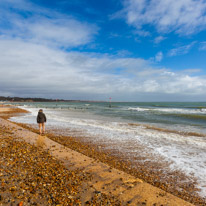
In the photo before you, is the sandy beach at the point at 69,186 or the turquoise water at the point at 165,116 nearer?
the sandy beach at the point at 69,186

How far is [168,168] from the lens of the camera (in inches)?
257

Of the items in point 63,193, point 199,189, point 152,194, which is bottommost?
point 199,189

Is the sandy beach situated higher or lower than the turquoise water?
higher

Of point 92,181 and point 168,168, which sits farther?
point 168,168

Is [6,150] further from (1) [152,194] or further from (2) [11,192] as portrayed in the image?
(1) [152,194]

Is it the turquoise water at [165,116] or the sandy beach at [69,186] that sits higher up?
the sandy beach at [69,186]

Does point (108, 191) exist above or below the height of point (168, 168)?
above

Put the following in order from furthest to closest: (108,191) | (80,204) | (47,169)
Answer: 1. (47,169)
2. (108,191)
3. (80,204)

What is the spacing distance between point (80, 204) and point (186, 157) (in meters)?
6.53

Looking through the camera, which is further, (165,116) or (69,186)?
(165,116)

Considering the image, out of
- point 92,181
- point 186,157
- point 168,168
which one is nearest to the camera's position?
point 92,181

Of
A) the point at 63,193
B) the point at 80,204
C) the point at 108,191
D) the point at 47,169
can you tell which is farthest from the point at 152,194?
the point at 47,169

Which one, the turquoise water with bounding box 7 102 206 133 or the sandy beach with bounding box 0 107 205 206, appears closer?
the sandy beach with bounding box 0 107 205 206

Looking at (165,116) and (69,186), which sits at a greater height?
(69,186)
